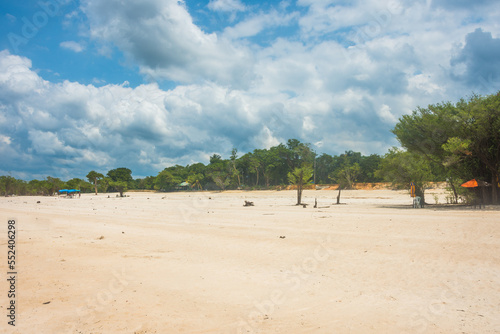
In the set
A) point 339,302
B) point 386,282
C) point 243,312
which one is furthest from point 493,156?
point 243,312

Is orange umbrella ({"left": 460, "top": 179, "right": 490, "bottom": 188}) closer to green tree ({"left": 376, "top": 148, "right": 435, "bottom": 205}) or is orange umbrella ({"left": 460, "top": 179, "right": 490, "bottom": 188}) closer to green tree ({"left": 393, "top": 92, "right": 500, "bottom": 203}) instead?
→ green tree ({"left": 393, "top": 92, "right": 500, "bottom": 203})

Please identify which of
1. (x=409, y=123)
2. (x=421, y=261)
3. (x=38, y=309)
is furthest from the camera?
(x=409, y=123)

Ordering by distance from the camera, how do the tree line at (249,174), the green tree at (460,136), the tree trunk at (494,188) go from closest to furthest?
the green tree at (460,136) < the tree trunk at (494,188) < the tree line at (249,174)

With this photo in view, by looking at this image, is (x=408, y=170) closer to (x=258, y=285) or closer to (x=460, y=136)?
(x=460, y=136)

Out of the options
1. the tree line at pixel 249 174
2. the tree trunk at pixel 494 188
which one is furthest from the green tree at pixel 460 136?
the tree line at pixel 249 174

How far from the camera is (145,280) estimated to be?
6449 millimetres

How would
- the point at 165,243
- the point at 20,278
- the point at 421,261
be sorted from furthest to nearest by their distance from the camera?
the point at 165,243, the point at 421,261, the point at 20,278

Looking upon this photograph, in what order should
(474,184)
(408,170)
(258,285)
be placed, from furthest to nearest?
(408,170)
(474,184)
(258,285)

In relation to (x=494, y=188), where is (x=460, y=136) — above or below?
above

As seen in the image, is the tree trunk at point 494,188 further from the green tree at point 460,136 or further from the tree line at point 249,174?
the tree line at point 249,174

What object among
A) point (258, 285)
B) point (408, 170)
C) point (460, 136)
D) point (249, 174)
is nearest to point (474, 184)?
point (460, 136)

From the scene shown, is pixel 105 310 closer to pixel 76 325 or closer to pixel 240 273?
pixel 76 325

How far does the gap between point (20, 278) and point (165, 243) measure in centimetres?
505

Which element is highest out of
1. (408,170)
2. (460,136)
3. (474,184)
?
(460,136)
